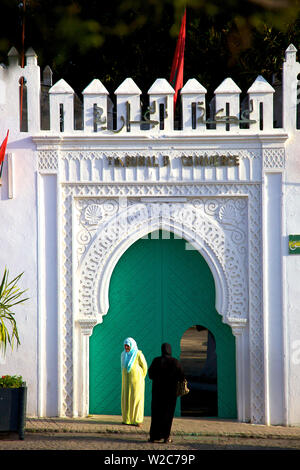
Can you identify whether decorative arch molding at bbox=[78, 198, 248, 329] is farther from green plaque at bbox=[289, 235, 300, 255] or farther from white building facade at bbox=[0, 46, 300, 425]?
green plaque at bbox=[289, 235, 300, 255]

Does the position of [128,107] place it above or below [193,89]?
below

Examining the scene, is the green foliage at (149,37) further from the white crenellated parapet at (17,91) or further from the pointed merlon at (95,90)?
the pointed merlon at (95,90)

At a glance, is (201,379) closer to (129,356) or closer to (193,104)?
(129,356)

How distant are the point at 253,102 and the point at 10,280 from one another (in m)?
3.66

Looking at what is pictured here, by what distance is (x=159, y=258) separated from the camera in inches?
348

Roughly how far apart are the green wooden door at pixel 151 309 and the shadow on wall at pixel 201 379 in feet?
1.70

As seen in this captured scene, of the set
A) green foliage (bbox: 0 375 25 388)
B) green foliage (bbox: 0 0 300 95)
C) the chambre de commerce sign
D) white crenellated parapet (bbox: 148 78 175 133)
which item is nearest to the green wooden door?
the chambre de commerce sign

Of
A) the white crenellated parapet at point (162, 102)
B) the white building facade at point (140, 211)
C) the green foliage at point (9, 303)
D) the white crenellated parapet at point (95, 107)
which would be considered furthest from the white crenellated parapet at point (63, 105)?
the green foliage at point (9, 303)

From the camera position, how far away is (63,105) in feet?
28.5

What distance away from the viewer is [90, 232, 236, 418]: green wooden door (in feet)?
28.6

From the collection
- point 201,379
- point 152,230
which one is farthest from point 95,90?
point 201,379

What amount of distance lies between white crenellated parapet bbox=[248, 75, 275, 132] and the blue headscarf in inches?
116

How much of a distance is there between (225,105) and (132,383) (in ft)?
11.5

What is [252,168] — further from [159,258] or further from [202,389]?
[202,389]
